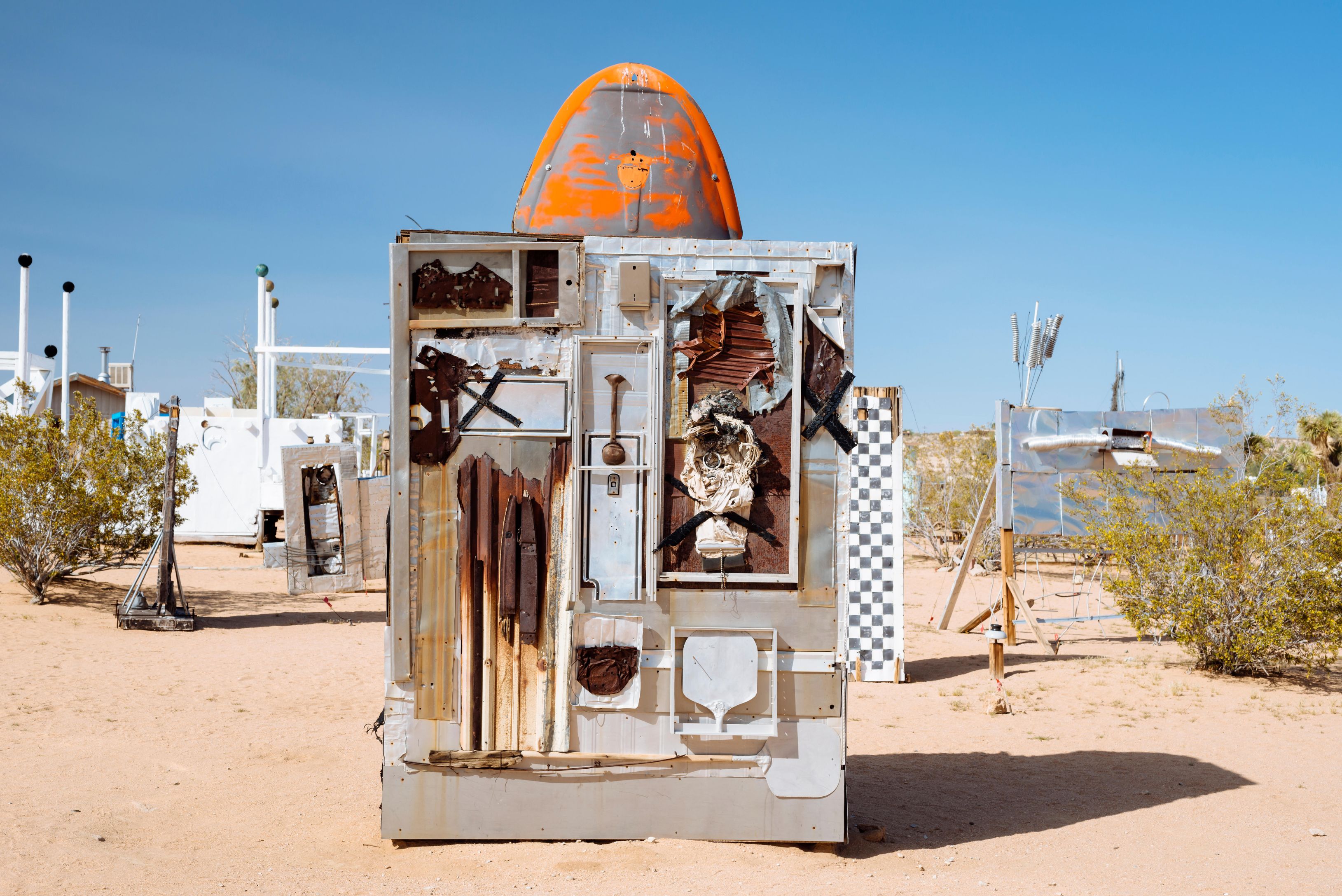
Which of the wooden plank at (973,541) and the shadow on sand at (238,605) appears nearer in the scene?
the wooden plank at (973,541)

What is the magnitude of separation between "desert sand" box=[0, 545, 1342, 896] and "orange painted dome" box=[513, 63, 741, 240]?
338cm

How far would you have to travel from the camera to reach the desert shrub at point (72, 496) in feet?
43.9

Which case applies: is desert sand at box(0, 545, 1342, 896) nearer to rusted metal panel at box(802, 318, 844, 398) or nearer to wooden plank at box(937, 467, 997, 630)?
wooden plank at box(937, 467, 997, 630)

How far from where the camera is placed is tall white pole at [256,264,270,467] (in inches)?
922

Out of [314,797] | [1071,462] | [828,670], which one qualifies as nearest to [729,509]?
[828,670]

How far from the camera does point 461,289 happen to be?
501 centimetres

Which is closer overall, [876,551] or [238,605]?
[876,551]

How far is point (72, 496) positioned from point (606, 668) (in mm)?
11616

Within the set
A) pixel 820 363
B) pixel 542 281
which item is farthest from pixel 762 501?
pixel 542 281

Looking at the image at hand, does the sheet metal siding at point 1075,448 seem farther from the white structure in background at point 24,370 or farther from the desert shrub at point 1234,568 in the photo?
the white structure in background at point 24,370

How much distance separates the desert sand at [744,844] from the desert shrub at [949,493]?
34.8 feet

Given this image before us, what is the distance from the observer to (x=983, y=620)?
43.7 ft

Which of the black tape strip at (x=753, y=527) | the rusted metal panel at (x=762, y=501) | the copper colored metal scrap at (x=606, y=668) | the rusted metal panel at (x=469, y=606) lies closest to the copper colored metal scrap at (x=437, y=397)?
the rusted metal panel at (x=469, y=606)

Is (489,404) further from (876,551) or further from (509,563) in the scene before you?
(876,551)
